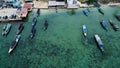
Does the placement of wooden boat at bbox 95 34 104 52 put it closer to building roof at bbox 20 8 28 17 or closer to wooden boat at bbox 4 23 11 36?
building roof at bbox 20 8 28 17

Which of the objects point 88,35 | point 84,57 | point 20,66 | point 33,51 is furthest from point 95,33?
point 20,66

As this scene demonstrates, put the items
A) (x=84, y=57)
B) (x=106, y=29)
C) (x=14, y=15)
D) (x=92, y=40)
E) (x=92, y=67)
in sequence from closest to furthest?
1. (x=92, y=67)
2. (x=84, y=57)
3. (x=92, y=40)
4. (x=106, y=29)
5. (x=14, y=15)

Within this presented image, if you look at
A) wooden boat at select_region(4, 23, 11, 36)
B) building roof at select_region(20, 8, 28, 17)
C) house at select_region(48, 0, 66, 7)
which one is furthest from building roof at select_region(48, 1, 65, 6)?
wooden boat at select_region(4, 23, 11, 36)

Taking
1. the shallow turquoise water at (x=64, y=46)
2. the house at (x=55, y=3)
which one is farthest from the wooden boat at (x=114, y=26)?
the house at (x=55, y=3)

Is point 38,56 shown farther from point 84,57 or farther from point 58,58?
point 84,57

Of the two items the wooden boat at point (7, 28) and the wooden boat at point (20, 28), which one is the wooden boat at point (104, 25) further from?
the wooden boat at point (7, 28)

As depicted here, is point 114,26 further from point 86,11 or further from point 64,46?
point 64,46

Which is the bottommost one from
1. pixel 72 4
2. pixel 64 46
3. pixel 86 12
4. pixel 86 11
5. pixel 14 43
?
pixel 64 46

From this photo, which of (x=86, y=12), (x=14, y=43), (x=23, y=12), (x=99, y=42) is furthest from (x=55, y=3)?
(x=99, y=42)
